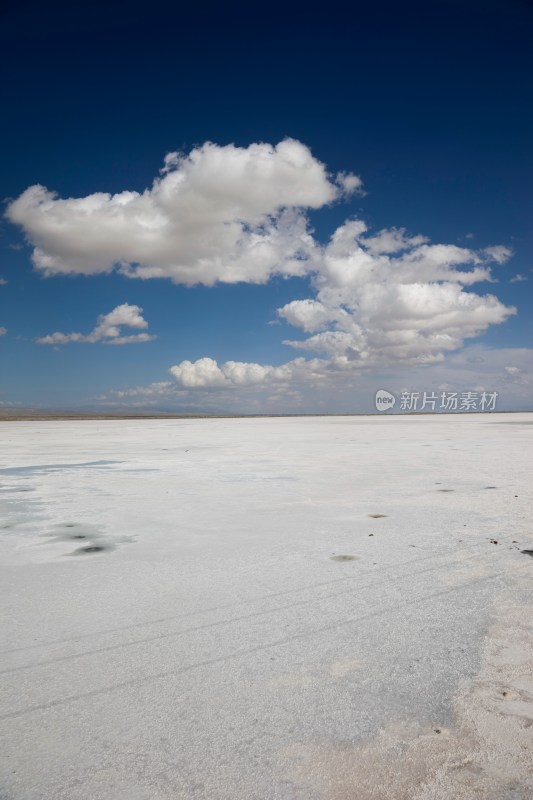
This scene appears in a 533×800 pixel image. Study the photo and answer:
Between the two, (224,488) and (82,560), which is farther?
(224,488)

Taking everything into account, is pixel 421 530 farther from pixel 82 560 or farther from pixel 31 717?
pixel 31 717

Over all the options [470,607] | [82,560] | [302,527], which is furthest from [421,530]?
[82,560]

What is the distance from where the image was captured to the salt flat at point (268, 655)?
5.85ft

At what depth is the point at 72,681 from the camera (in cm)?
235

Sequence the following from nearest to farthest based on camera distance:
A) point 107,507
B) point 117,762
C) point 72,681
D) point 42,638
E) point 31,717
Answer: point 117,762, point 31,717, point 72,681, point 42,638, point 107,507

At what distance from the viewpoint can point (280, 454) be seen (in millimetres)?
13070

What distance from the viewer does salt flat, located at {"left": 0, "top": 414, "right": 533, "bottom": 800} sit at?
1783mm

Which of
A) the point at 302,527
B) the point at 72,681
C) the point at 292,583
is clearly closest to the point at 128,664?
the point at 72,681

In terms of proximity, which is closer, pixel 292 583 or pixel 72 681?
pixel 72 681

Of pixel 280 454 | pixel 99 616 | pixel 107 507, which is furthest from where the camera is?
pixel 280 454

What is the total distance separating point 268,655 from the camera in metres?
2.58

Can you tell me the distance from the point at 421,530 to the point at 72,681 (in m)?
3.48

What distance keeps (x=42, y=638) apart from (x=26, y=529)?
267 cm

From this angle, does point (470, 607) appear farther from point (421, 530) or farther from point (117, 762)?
point (117, 762)
